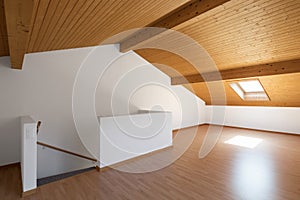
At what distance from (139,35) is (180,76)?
2.46 m

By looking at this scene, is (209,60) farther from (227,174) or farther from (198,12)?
(227,174)

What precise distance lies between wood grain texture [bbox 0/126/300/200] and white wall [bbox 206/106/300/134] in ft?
8.53

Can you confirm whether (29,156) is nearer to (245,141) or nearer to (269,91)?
(245,141)

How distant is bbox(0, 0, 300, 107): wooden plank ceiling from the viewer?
214 cm

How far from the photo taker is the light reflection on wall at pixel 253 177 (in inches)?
98.4

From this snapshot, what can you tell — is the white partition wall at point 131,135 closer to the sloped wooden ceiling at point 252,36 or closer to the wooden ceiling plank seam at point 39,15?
the wooden ceiling plank seam at point 39,15

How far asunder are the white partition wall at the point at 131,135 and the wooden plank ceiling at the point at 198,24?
1.65 meters

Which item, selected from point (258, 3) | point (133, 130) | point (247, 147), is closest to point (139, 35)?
point (133, 130)

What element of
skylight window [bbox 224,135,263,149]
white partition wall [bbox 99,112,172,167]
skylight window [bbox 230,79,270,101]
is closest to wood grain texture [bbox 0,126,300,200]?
white partition wall [bbox 99,112,172,167]

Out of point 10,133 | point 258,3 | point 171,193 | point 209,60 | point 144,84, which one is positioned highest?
point 258,3

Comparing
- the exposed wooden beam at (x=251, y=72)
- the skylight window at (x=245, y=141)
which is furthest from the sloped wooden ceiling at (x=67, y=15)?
the skylight window at (x=245, y=141)

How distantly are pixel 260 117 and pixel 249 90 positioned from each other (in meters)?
1.22

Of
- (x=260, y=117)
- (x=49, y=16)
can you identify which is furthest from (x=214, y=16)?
(x=260, y=117)

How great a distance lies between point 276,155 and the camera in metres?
4.09
